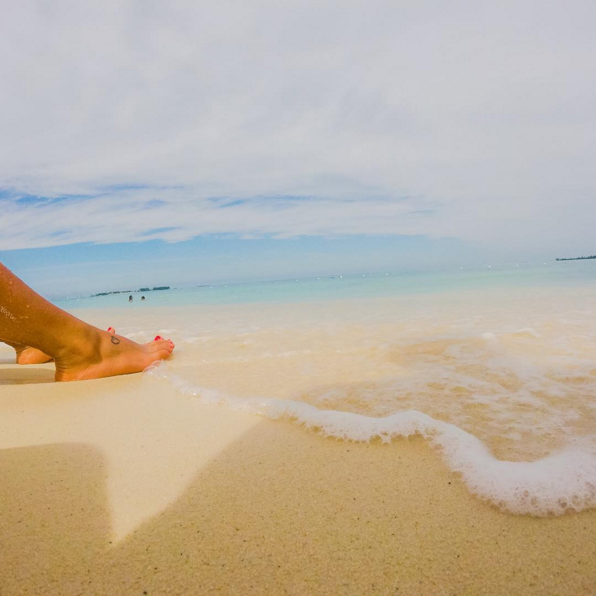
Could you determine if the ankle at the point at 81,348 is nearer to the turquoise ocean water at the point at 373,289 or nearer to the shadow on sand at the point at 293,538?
the shadow on sand at the point at 293,538

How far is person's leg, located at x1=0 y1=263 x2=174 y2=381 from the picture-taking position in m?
2.43

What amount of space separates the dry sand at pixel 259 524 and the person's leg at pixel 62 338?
0.88 metres

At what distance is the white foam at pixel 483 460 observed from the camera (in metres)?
1.27

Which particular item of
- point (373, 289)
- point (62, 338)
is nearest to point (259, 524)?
point (62, 338)

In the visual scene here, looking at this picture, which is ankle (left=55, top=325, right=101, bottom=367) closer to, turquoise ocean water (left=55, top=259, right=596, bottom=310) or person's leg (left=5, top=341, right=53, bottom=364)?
person's leg (left=5, top=341, right=53, bottom=364)

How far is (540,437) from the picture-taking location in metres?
1.72

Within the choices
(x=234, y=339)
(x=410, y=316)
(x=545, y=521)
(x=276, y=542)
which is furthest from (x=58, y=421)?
(x=410, y=316)

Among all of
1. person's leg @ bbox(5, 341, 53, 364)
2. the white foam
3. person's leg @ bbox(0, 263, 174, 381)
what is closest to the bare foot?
person's leg @ bbox(0, 263, 174, 381)

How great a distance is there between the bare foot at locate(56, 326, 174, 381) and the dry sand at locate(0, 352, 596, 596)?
1.00 meters

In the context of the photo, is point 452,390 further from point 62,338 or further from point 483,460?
point 62,338

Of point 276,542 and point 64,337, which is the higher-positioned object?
point 64,337

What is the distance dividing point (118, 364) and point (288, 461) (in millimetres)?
2005

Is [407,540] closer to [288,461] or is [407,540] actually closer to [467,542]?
[467,542]

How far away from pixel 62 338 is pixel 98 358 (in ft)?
1.04
